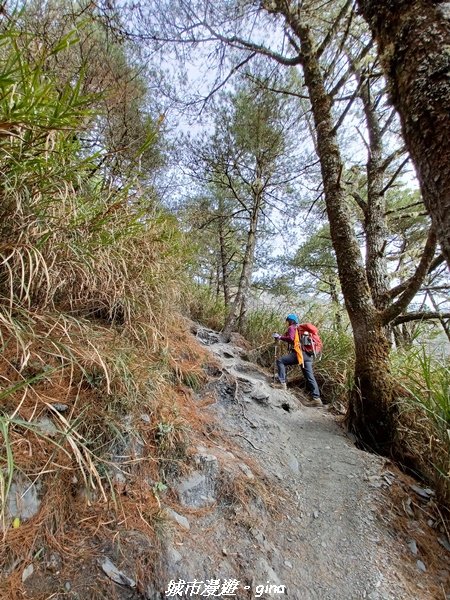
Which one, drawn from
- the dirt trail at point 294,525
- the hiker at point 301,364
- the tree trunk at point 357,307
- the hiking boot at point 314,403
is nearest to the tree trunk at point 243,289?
the hiker at point 301,364

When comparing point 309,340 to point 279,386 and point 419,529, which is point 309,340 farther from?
point 419,529

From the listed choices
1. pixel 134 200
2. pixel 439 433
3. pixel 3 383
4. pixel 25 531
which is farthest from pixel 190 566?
pixel 134 200

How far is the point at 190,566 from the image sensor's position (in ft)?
3.95

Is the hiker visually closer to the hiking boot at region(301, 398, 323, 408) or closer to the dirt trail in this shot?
the hiking boot at region(301, 398, 323, 408)

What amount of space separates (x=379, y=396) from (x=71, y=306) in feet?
8.30

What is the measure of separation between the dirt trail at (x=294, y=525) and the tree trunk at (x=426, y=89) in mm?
1641

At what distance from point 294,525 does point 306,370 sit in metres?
2.08

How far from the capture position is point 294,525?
1.64 meters

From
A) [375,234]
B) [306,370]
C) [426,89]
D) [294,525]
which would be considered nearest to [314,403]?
[306,370]

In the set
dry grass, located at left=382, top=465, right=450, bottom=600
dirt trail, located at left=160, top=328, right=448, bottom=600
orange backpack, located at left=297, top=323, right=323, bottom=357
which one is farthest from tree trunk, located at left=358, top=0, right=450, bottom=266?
orange backpack, located at left=297, top=323, right=323, bottom=357

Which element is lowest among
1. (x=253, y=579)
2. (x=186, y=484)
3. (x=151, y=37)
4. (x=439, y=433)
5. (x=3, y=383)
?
(x=253, y=579)

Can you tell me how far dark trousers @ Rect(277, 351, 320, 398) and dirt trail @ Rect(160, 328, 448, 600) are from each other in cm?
100

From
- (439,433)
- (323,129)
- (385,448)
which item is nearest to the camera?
(439,433)

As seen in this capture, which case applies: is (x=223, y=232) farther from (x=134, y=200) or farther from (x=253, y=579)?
(x=253, y=579)
